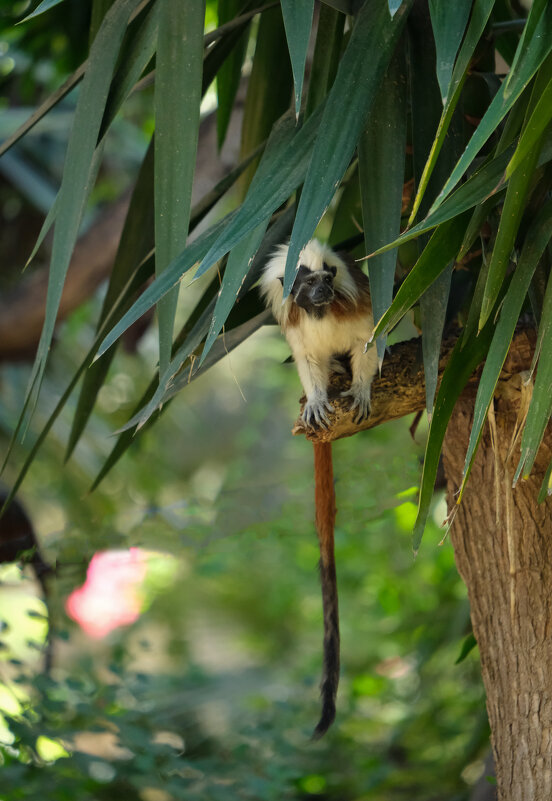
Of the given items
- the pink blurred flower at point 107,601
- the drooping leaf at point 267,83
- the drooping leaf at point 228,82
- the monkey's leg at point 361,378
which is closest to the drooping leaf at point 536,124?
the monkey's leg at point 361,378

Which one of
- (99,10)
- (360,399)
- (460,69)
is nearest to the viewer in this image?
(460,69)

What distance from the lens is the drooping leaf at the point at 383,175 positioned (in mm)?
1180

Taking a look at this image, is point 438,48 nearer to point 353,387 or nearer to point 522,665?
point 353,387

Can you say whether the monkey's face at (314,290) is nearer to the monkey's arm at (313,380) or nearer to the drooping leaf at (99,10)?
the monkey's arm at (313,380)

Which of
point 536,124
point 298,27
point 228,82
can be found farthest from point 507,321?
point 228,82

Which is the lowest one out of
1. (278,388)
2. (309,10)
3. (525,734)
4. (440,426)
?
(525,734)

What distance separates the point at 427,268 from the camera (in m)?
1.08

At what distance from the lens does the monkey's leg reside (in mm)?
1537

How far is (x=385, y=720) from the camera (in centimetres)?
387

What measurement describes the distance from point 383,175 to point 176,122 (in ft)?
0.98

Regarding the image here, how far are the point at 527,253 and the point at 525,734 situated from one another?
2.54 feet

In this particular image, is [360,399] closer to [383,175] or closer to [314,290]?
[314,290]

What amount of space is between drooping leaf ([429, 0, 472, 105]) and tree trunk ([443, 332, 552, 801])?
1.77 ft

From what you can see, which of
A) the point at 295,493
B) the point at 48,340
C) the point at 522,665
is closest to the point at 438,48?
the point at 48,340
